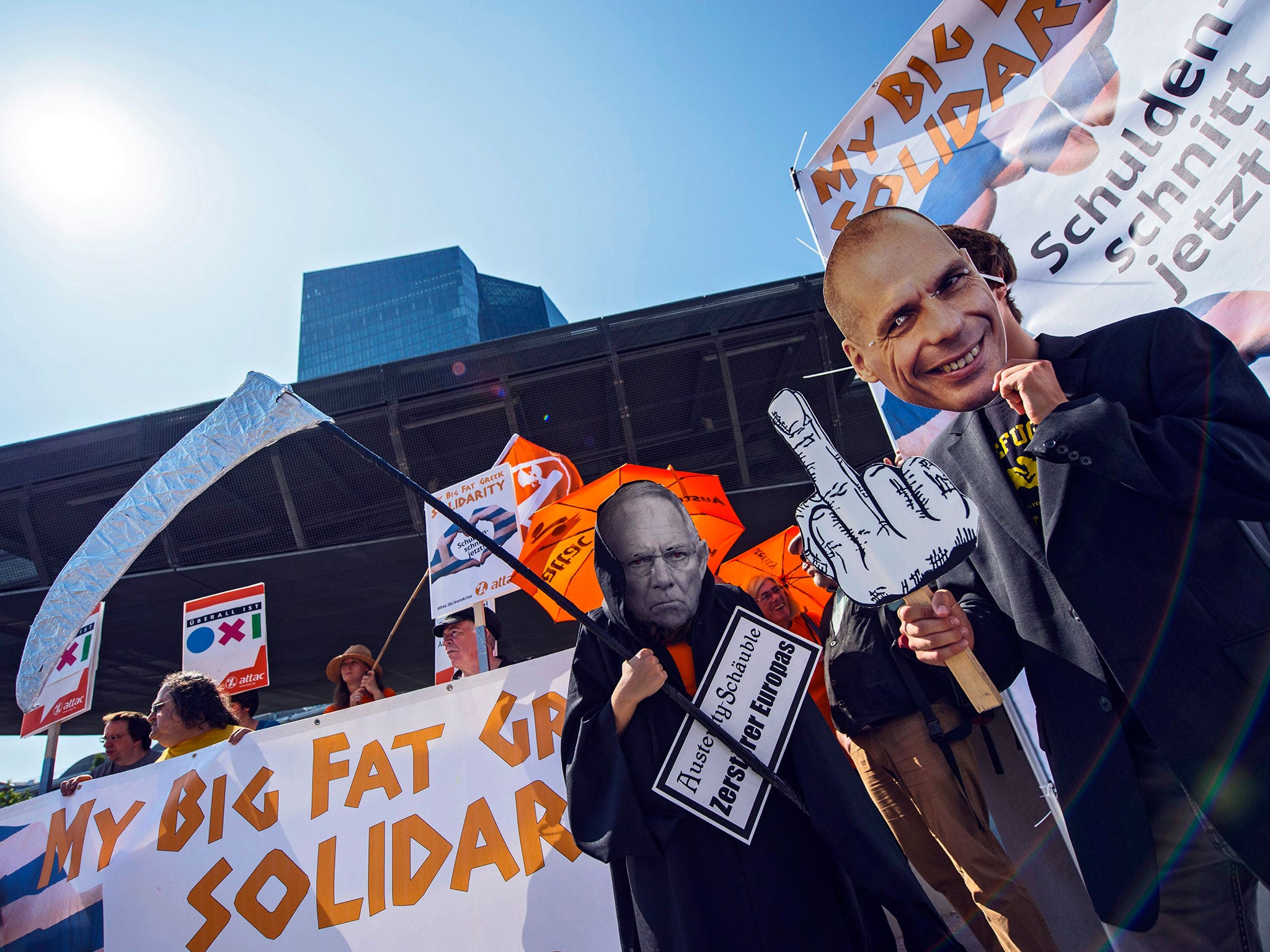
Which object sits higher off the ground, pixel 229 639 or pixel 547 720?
pixel 229 639

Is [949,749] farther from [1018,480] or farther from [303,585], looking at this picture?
[303,585]

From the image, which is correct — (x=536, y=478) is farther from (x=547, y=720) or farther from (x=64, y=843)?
(x=64, y=843)

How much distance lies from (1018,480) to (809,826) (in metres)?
0.95

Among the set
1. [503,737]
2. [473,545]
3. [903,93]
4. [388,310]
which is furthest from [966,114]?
[388,310]

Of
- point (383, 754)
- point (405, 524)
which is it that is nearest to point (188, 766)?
point (383, 754)

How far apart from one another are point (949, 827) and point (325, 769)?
2353 millimetres

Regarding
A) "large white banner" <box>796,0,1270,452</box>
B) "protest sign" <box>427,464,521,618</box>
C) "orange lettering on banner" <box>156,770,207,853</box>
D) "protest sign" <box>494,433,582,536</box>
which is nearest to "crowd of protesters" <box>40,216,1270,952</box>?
"large white banner" <box>796,0,1270,452</box>

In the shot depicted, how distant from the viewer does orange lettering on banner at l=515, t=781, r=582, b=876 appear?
259cm

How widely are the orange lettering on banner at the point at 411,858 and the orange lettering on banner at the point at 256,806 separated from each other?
0.53 meters

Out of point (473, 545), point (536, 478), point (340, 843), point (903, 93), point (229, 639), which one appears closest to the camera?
point (340, 843)

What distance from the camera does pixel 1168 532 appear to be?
1322mm

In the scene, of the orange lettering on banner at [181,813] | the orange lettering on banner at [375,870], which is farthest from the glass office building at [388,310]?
the orange lettering on banner at [375,870]

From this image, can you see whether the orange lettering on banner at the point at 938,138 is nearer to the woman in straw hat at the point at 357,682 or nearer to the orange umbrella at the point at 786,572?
the orange umbrella at the point at 786,572

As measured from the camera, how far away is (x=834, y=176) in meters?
3.31
